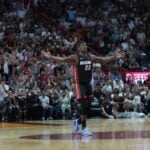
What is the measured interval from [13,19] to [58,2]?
3.74 m

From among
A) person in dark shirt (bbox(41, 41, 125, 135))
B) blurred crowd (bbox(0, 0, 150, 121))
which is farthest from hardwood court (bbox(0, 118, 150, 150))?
blurred crowd (bbox(0, 0, 150, 121))

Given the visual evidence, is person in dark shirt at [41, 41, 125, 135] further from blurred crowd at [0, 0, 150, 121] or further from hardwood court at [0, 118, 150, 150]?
blurred crowd at [0, 0, 150, 121]

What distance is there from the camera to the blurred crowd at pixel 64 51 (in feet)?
61.8

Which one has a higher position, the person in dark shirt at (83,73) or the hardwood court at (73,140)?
the person in dark shirt at (83,73)

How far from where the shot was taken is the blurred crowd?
1884 cm

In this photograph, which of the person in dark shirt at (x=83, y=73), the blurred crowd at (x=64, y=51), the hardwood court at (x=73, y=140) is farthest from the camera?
the blurred crowd at (x=64, y=51)

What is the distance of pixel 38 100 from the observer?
18594mm

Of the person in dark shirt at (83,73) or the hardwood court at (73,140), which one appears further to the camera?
the person in dark shirt at (83,73)

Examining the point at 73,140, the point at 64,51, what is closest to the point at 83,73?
the point at 73,140

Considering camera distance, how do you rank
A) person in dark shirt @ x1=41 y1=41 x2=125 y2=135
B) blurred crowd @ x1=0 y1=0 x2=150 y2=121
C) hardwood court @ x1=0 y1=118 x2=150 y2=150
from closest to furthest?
hardwood court @ x1=0 y1=118 x2=150 y2=150
person in dark shirt @ x1=41 y1=41 x2=125 y2=135
blurred crowd @ x1=0 y1=0 x2=150 y2=121

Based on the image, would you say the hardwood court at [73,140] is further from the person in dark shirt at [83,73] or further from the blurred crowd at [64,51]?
the blurred crowd at [64,51]

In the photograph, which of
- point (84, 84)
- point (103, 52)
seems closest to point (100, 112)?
point (103, 52)

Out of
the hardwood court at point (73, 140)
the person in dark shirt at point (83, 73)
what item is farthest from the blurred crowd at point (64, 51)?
the person in dark shirt at point (83, 73)

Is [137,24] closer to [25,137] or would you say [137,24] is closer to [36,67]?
[36,67]
